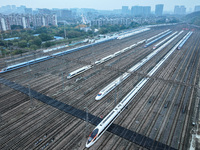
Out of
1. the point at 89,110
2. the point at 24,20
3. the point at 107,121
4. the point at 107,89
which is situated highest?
the point at 24,20

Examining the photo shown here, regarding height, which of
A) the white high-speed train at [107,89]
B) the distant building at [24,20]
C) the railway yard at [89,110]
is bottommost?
the railway yard at [89,110]

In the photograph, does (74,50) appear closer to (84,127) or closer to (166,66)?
(166,66)

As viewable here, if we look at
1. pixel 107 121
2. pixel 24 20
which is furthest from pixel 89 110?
pixel 24 20

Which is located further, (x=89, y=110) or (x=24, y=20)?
(x=24, y=20)

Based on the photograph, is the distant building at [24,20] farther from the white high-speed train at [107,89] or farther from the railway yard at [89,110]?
the white high-speed train at [107,89]

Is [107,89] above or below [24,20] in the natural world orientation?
below

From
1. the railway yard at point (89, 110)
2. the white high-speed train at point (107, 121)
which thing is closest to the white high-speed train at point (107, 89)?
the railway yard at point (89, 110)

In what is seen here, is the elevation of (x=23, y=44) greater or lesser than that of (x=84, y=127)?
greater

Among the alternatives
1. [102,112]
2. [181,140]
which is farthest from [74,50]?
[181,140]

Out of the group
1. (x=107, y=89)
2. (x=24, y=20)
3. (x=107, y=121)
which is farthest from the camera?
(x=24, y=20)

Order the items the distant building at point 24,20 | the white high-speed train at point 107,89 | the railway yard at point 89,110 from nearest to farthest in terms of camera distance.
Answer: the railway yard at point 89,110 → the white high-speed train at point 107,89 → the distant building at point 24,20

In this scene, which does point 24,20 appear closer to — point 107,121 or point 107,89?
point 107,89
